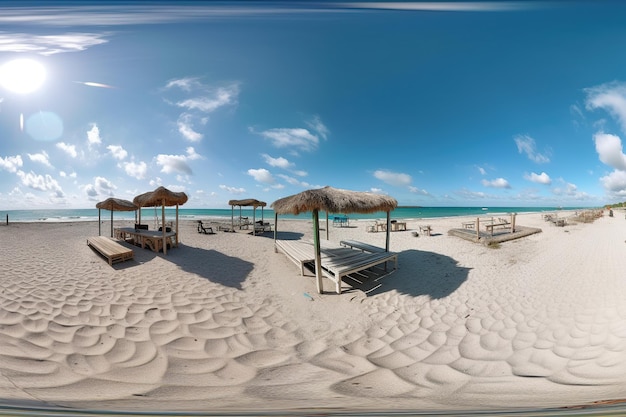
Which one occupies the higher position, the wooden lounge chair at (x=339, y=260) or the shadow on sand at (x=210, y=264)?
the wooden lounge chair at (x=339, y=260)

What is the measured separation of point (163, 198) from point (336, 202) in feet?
21.8

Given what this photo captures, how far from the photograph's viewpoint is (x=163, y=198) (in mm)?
8891

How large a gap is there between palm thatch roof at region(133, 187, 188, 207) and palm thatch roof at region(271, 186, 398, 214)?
4.25m

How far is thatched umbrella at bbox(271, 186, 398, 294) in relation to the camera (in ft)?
19.7

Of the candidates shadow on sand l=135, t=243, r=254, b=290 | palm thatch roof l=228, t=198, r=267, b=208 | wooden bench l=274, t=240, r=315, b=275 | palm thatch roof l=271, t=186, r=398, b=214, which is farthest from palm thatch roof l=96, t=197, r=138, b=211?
palm thatch roof l=271, t=186, r=398, b=214

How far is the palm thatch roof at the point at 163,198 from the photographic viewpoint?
876 centimetres

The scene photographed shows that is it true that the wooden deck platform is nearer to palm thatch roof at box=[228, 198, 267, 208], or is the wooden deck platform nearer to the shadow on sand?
the shadow on sand

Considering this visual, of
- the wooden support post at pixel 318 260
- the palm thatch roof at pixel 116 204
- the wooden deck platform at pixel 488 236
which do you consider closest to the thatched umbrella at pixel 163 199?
the palm thatch roof at pixel 116 204

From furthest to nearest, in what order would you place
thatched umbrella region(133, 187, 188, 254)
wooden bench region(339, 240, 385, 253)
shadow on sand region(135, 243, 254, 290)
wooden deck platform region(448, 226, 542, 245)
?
1. wooden deck platform region(448, 226, 542, 245)
2. thatched umbrella region(133, 187, 188, 254)
3. wooden bench region(339, 240, 385, 253)
4. shadow on sand region(135, 243, 254, 290)

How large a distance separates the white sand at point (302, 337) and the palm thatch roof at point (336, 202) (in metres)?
2.02

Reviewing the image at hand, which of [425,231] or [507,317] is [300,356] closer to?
[507,317]

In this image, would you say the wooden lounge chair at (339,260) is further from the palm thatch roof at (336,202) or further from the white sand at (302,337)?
the palm thatch roof at (336,202)

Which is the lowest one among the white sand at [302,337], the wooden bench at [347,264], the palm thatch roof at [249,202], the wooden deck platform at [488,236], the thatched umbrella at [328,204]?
the white sand at [302,337]

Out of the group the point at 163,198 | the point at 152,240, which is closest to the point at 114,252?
the point at 152,240
